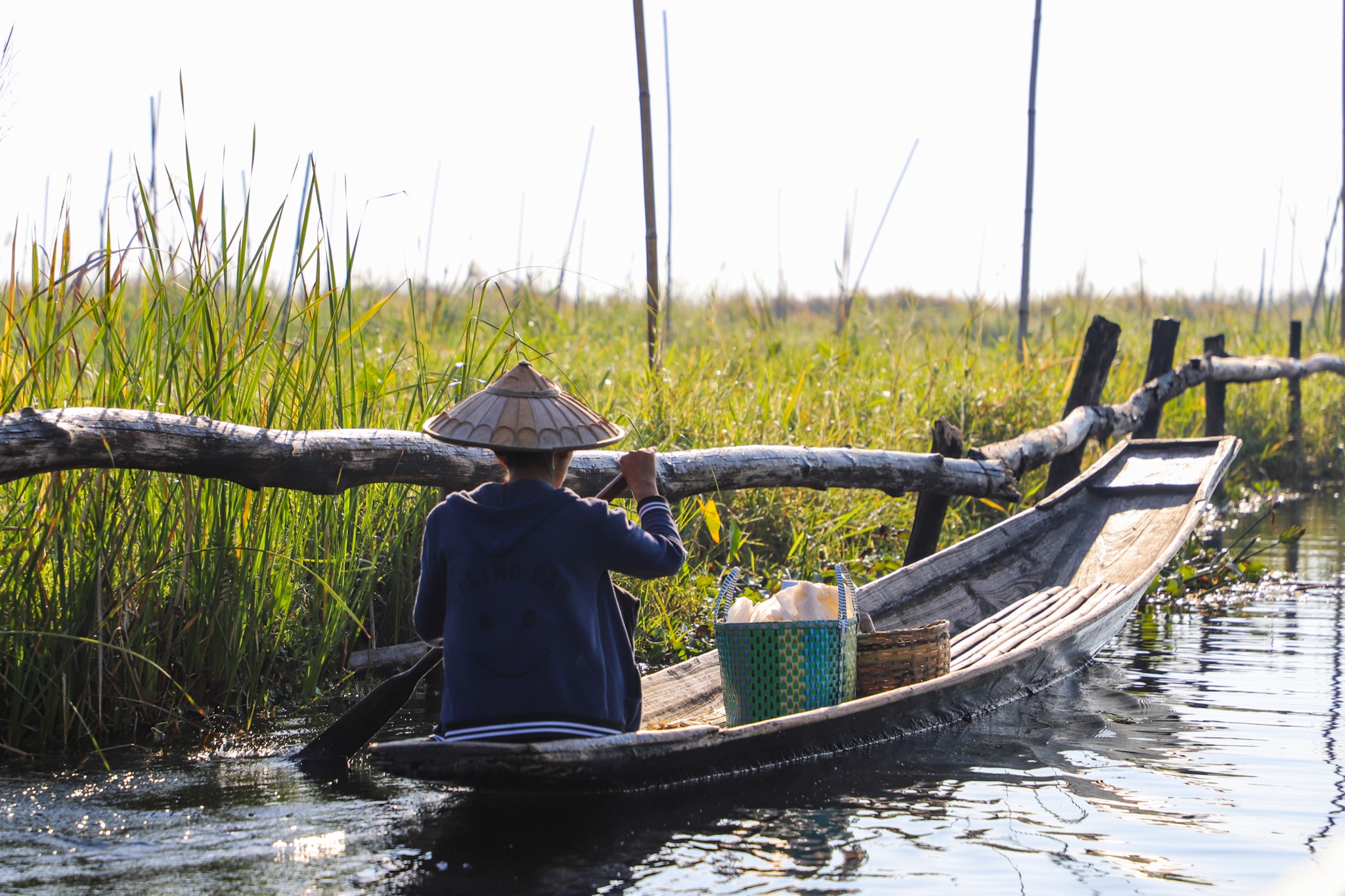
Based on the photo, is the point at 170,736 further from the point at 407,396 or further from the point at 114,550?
the point at 407,396

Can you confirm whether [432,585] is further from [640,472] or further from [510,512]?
[640,472]

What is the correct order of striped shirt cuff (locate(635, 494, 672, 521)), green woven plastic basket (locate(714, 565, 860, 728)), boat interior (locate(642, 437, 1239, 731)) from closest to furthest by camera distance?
striped shirt cuff (locate(635, 494, 672, 521)) < green woven plastic basket (locate(714, 565, 860, 728)) < boat interior (locate(642, 437, 1239, 731))

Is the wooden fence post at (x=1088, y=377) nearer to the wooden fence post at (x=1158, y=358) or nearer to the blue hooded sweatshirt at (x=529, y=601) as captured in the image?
the wooden fence post at (x=1158, y=358)

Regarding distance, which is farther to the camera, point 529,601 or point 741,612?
point 741,612

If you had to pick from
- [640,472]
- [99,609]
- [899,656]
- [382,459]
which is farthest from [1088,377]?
[99,609]

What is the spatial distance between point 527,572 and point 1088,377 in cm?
548

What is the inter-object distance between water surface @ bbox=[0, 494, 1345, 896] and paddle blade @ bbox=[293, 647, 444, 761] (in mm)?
81

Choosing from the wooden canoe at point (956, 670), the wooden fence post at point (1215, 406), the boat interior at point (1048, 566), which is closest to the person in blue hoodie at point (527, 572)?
the wooden canoe at point (956, 670)

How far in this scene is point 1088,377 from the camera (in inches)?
292

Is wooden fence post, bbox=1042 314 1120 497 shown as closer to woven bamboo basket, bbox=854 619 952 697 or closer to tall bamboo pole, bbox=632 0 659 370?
tall bamboo pole, bbox=632 0 659 370

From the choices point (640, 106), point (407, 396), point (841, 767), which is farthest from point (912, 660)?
point (640, 106)

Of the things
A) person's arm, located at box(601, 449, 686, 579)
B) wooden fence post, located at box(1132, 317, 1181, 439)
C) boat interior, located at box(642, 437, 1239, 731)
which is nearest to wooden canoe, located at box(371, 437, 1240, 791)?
boat interior, located at box(642, 437, 1239, 731)

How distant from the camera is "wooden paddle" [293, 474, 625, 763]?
3.30 m

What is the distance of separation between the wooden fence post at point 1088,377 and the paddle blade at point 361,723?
16.2 feet
